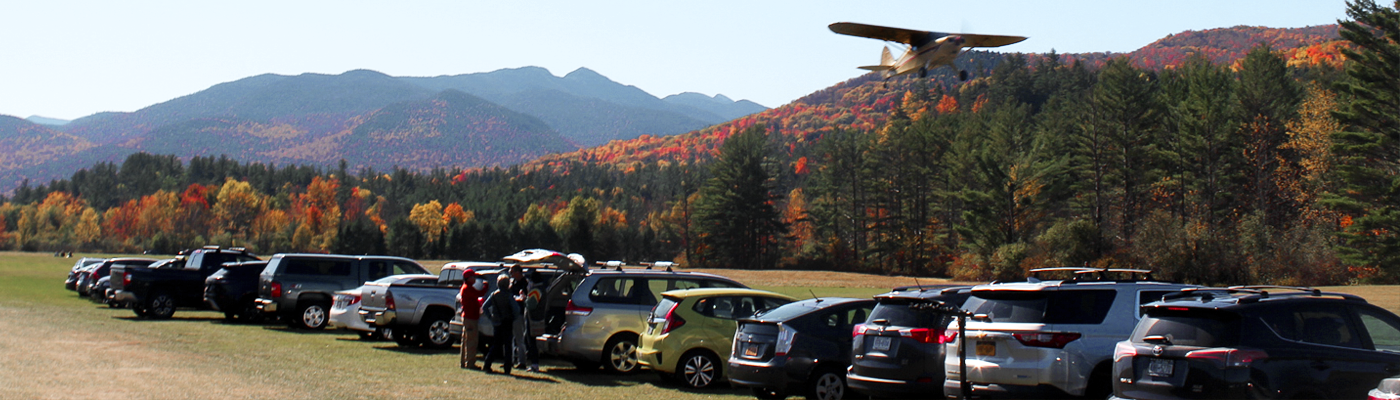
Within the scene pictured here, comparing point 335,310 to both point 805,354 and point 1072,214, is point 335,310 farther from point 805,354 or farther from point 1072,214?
point 1072,214

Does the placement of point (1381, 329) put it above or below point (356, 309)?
above

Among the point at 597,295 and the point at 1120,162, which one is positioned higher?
the point at 1120,162

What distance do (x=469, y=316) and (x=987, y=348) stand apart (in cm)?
869

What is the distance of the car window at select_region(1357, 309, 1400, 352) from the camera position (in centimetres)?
809

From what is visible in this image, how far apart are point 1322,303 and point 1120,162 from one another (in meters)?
69.1

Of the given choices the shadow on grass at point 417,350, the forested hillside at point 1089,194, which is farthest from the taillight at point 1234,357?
the forested hillside at point 1089,194

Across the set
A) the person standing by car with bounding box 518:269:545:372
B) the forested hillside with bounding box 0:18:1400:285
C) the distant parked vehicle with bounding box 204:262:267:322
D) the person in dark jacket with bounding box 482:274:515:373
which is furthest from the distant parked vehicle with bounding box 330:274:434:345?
the forested hillside with bounding box 0:18:1400:285

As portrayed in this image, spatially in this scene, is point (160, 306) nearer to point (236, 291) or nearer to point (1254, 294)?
point (236, 291)

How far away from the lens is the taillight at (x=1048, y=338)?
9.68 m

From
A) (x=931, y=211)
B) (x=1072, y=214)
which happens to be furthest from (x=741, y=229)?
(x=1072, y=214)

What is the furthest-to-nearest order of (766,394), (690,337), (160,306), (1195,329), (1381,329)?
(160,306) → (690,337) → (766,394) → (1381,329) → (1195,329)

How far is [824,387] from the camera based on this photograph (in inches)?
473

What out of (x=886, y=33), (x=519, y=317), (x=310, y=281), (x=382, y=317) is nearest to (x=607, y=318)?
(x=519, y=317)

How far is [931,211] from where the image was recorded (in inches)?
3479
